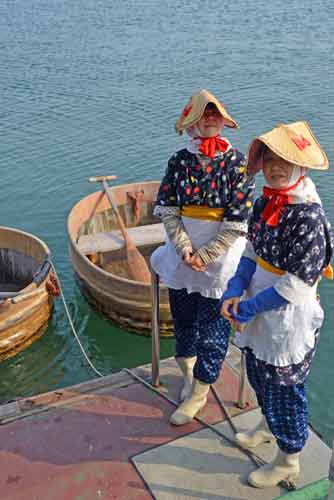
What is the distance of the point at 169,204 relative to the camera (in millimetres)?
3008

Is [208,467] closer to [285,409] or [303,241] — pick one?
[285,409]

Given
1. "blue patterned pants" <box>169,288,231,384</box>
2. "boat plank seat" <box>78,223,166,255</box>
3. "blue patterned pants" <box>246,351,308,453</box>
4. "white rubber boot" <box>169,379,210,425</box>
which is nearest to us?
"blue patterned pants" <box>246,351,308,453</box>

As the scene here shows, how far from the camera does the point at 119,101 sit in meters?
14.3

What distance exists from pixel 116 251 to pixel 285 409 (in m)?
4.56

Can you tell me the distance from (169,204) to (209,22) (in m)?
21.0

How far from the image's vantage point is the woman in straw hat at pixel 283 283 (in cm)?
228

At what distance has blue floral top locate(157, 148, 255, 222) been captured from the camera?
2.85 m

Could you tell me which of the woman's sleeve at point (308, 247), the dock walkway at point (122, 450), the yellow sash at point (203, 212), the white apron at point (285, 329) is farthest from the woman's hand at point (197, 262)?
the dock walkway at point (122, 450)

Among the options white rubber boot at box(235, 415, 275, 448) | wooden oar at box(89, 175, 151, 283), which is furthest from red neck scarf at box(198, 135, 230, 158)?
wooden oar at box(89, 175, 151, 283)

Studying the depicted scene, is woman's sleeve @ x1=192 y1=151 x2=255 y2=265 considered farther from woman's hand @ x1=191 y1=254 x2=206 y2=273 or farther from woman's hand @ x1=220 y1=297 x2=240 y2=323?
woman's hand @ x1=220 y1=297 x2=240 y2=323

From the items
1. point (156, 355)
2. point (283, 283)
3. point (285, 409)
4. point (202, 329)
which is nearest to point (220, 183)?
point (283, 283)

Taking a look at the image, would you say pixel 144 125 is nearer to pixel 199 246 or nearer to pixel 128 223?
pixel 128 223

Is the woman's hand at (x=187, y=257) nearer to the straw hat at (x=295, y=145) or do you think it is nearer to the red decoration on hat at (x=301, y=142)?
the straw hat at (x=295, y=145)

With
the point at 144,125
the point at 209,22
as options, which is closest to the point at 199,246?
the point at 144,125
